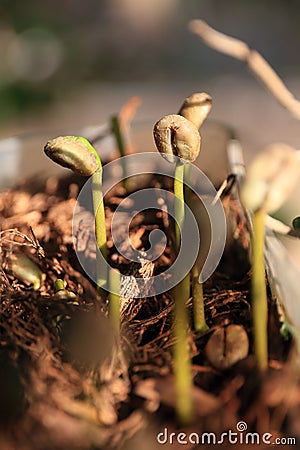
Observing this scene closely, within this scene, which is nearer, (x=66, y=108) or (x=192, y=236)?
(x=192, y=236)

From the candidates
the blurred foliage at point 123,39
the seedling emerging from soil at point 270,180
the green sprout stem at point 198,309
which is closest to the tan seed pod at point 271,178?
the seedling emerging from soil at point 270,180

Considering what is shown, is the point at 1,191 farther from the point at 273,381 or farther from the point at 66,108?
the point at 66,108

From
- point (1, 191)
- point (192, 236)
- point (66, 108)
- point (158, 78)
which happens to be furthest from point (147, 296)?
point (158, 78)

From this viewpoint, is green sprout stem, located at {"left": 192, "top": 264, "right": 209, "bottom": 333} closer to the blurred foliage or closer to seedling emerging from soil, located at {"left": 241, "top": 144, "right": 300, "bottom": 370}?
seedling emerging from soil, located at {"left": 241, "top": 144, "right": 300, "bottom": 370}

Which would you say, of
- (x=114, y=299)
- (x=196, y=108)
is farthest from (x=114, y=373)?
(x=196, y=108)

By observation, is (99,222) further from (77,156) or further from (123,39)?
(123,39)

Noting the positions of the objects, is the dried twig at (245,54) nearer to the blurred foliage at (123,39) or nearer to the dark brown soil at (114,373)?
the dark brown soil at (114,373)
